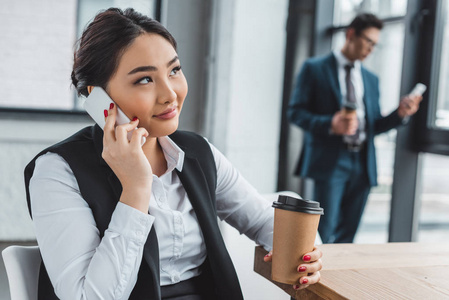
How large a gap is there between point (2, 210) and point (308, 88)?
6.44ft

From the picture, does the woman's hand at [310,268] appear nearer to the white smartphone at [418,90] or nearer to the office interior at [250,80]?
the white smartphone at [418,90]

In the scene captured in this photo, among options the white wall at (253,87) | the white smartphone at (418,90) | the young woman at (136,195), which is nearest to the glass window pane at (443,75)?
the white smartphone at (418,90)

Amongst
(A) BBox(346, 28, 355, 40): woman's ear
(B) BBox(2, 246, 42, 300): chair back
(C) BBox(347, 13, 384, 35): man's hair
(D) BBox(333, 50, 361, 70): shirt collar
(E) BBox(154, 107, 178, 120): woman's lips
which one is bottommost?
(B) BBox(2, 246, 42, 300): chair back

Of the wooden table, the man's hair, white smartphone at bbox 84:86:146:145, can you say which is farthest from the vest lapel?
the man's hair

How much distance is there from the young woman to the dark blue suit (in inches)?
64.5

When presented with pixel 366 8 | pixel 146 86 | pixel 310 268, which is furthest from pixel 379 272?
pixel 366 8

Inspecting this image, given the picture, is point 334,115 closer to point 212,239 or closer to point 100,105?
point 212,239

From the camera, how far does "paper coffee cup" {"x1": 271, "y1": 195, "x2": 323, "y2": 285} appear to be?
3.43ft

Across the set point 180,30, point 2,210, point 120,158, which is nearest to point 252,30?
point 180,30

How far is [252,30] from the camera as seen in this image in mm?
3586

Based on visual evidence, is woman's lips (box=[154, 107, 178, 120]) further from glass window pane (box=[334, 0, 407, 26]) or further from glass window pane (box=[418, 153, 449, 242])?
glass window pane (box=[334, 0, 407, 26])

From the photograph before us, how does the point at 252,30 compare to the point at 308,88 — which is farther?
the point at 252,30

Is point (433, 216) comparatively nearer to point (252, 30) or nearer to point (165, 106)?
point (252, 30)

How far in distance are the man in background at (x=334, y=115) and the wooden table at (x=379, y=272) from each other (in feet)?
5.40
